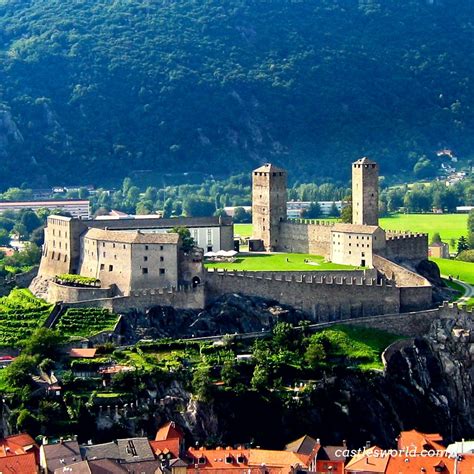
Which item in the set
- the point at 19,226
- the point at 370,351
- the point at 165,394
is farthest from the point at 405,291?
the point at 19,226

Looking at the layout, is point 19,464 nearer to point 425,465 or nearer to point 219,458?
point 219,458

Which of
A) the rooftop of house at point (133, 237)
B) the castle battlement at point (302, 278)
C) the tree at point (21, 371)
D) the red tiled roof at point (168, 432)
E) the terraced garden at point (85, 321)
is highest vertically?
the rooftop of house at point (133, 237)

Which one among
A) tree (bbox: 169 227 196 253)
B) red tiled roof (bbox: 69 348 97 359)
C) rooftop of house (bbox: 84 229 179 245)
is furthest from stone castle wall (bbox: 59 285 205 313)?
red tiled roof (bbox: 69 348 97 359)

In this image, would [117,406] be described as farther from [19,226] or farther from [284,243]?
[19,226]

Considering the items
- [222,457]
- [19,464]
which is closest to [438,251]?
[222,457]

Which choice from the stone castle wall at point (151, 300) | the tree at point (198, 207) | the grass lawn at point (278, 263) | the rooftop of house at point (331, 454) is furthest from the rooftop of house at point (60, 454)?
the tree at point (198, 207)

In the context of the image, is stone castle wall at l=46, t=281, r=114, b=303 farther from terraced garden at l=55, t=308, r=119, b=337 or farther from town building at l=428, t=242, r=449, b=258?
town building at l=428, t=242, r=449, b=258

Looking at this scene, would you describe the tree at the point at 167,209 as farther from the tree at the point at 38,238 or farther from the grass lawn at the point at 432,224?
the tree at the point at 38,238
